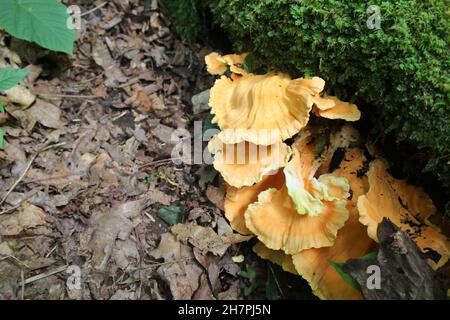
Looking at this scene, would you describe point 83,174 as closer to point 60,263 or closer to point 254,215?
point 60,263

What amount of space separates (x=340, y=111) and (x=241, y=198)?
3.42 ft

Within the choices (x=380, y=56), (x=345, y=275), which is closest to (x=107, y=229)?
(x=345, y=275)

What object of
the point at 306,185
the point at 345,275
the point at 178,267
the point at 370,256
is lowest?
the point at 178,267

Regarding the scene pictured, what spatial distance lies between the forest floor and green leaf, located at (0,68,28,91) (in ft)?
1.86

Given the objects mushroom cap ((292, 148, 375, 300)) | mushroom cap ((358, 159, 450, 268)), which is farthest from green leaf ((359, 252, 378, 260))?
mushroom cap ((292, 148, 375, 300))

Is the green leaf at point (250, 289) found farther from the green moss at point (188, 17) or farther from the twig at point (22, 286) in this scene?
the green moss at point (188, 17)

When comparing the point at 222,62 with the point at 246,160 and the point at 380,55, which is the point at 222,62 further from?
the point at 380,55

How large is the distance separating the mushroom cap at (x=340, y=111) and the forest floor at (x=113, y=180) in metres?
1.13

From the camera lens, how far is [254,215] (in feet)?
10.3

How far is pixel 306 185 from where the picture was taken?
3189 mm

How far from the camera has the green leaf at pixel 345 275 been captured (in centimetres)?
272

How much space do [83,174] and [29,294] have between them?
3.59 ft

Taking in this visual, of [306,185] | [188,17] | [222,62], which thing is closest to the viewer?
[306,185]

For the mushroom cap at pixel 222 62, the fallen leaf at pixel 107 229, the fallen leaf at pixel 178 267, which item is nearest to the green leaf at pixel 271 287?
the fallen leaf at pixel 178 267
